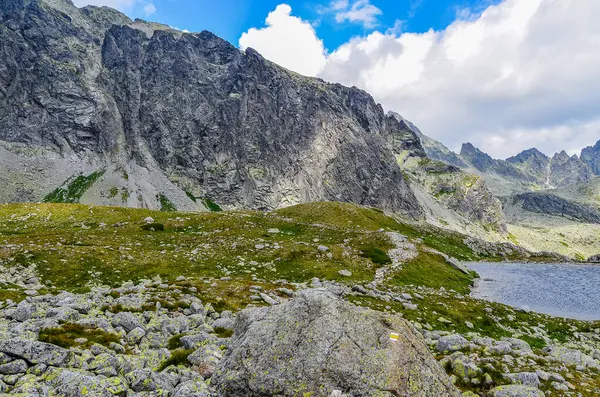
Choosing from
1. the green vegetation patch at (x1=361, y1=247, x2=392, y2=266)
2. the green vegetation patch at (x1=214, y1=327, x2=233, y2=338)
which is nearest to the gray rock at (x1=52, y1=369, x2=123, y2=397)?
the green vegetation patch at (x1=214, y1=327, x2=233, y2=338)

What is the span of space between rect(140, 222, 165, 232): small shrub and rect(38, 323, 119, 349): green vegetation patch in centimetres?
4455

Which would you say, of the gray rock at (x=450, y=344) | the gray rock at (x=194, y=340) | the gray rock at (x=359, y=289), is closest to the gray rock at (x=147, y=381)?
the gray rock at (x=194, y=340)

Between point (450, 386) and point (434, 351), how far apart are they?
27.0 feet

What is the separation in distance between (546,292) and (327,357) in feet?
181

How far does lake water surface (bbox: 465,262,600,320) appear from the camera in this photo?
4003cm

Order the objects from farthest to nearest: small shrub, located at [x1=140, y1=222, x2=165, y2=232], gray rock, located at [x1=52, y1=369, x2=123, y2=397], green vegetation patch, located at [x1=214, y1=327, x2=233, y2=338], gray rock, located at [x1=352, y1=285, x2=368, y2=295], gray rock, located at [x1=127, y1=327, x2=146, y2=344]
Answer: small shrub, located at [x1=140, y1=222, x2=165, y2=232] < gray rock, located at [x1=352, y1=285, x2=368, y2=295] < green vegetation patch, located at [x1=214, y1=327, x2=233, y2=338] < gray rock, located at [x1=127, y1=327, x2=146, y2=344] < gray rock, located at [x1=52, y1=369, x2=123, y2=397]

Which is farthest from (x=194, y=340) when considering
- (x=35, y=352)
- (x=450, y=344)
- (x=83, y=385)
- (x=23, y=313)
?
(x=450, y=344)

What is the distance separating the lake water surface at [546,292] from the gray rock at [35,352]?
43204mm

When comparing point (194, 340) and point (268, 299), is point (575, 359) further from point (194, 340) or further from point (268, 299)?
point (194, 340)

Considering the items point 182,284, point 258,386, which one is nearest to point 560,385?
point 258,386

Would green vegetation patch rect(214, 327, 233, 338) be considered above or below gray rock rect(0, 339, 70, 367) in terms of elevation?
below

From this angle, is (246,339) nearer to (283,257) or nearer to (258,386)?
(258,386)

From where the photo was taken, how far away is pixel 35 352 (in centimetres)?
983

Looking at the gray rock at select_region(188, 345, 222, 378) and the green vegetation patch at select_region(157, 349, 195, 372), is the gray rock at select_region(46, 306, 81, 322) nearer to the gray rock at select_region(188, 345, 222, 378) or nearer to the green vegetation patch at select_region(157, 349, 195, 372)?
the green vegetation patch at select_region(157, 349, 195, 372)
